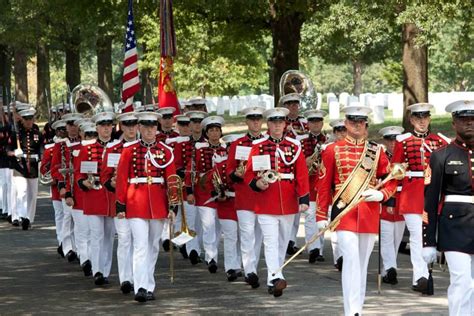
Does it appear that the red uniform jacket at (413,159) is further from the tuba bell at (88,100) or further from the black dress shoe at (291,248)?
the tuba bell at (88,100)

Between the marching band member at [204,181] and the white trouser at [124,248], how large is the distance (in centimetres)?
199

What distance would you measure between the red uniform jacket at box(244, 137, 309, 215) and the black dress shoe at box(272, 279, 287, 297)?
2.50 feet

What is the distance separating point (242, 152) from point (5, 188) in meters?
10.4

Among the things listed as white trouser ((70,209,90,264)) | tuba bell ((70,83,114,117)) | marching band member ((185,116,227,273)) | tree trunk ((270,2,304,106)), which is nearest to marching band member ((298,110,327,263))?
marching band member ((185,116,227,273))

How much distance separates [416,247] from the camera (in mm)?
14031

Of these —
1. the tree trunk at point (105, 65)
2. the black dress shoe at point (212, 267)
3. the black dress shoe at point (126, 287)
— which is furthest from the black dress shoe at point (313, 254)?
the tree trunk at point (105, 65)

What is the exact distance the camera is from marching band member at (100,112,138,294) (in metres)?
14.1

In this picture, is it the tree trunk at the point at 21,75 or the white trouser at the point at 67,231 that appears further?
the tree trunk at the point at 21,75

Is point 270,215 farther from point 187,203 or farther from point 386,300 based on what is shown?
point 187,203

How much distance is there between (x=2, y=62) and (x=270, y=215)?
147 ft

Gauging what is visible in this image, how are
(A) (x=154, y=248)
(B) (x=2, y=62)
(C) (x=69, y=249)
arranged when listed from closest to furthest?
(A) (x=154, y=248) → (C) (x=69, y=249) → (B) (x=2, y=62)

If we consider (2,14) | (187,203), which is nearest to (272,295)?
(187,203)

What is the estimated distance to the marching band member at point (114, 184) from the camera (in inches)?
554

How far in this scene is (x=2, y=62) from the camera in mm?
57312
